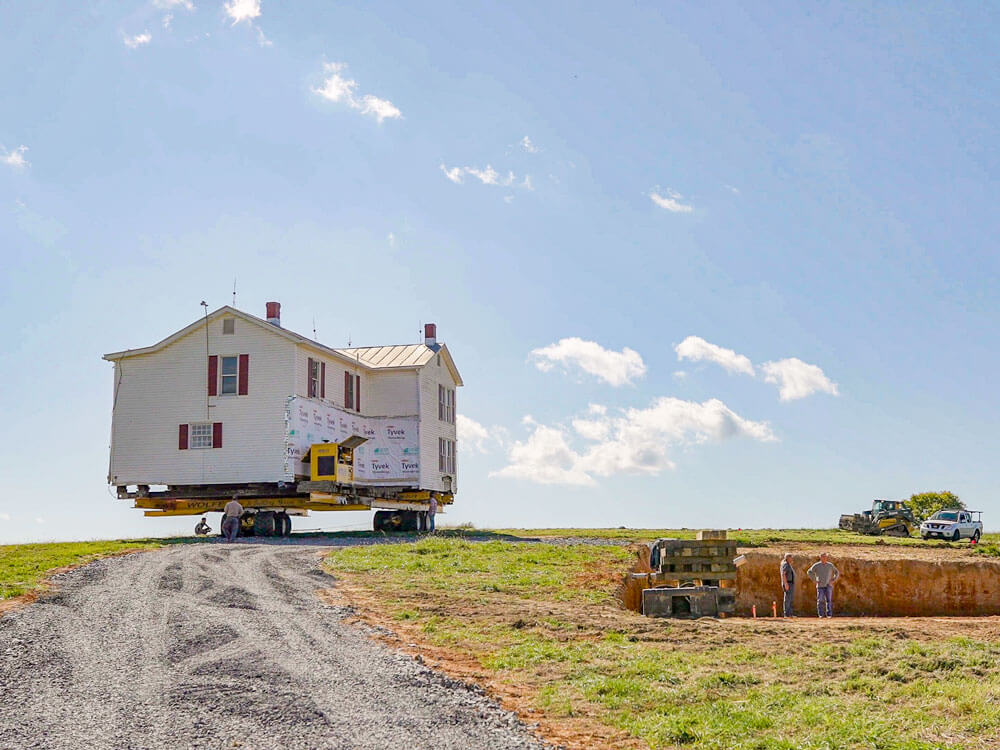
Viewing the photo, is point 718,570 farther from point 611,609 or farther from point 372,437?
point 372,437

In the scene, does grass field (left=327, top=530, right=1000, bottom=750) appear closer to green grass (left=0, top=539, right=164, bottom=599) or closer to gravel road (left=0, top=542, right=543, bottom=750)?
gravel road (left=0, top=542, right=543, bottom=750)

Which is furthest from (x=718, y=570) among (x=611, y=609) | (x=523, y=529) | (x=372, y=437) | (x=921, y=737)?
(x=523, y=529)

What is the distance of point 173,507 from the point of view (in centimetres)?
3588

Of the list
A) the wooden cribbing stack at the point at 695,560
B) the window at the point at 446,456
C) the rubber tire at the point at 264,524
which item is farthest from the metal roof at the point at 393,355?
the wooden cribbing stack at the point at 695,560

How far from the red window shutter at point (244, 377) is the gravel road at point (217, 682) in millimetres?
17619

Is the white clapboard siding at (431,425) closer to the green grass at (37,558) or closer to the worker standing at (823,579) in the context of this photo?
the green grass at (37,558)

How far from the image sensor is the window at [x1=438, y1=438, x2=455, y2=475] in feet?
145

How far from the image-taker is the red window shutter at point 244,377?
35.1 m

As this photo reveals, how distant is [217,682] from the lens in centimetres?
1120

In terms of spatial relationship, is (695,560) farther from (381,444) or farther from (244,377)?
(381,444)

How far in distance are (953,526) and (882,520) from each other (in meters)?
5.30

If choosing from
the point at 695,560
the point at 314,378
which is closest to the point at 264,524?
the point at 314,378

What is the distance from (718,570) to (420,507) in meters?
22.1

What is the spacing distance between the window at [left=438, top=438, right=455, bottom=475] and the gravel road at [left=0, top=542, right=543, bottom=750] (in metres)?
26.2
